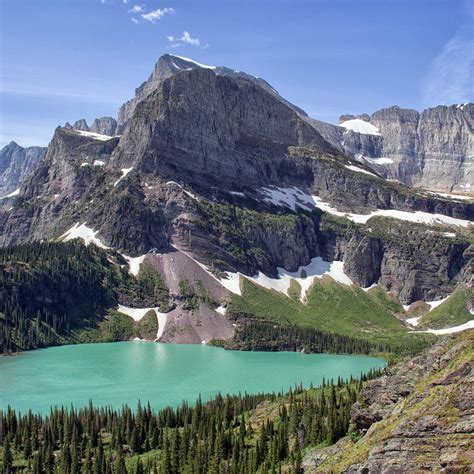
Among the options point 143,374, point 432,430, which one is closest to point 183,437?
point 432,430

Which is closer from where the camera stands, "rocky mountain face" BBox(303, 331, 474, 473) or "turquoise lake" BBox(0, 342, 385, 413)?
"rocky mountain face" BBox(303, 331, 474, 473)

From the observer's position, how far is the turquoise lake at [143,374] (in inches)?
5079

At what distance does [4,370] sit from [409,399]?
443ft

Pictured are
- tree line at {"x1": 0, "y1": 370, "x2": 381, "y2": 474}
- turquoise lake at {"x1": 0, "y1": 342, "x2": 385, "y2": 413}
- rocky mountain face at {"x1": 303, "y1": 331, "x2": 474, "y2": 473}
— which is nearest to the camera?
rocky mountain face at {"x1": 303, "y1": 331, "x2": 474, "y2": 473}

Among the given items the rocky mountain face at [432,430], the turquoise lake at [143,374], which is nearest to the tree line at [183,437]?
the rocky mountain face at [432,430]

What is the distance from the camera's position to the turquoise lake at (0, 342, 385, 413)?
129 metres

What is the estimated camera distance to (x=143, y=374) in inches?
6107

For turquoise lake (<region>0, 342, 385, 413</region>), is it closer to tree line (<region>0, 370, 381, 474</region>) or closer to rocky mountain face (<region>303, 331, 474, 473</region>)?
tree line (<region>0, 370, 381, 474</region>)

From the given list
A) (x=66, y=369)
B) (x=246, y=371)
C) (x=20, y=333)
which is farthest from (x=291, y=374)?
(x=20, y=333)

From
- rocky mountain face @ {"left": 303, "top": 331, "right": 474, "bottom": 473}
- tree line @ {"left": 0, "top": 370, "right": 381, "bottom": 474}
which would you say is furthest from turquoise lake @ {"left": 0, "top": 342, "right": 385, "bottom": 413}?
rocky mountain face @ {"left": 303, "top": 331, "right": 474, "bottom": 473}

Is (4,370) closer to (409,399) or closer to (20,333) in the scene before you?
(20,333)

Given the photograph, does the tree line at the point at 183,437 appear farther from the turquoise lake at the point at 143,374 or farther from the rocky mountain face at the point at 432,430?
the turquoise lake at the point at 143,374

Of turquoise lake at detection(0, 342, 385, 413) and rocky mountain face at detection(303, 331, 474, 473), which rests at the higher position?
rocky mountain face at detection(303, 331, 474, 473)

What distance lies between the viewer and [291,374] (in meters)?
163
